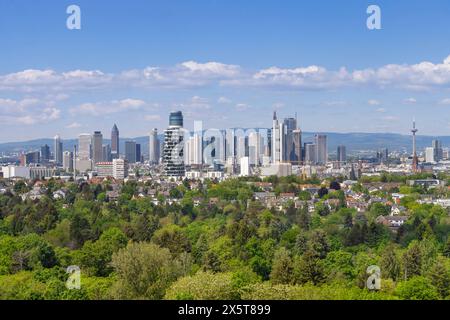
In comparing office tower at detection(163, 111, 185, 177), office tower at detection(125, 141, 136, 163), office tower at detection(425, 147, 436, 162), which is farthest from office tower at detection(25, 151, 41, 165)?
office tower at detection(425, 147, 436, 162)

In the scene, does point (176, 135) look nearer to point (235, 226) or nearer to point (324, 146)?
point (324, 146)

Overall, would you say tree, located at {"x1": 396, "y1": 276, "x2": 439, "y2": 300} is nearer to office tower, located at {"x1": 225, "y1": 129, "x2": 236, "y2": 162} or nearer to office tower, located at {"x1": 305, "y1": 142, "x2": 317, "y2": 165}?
office tower, located at {"x1": 225, "y1": 129, "x2": 236, "y2": 162}

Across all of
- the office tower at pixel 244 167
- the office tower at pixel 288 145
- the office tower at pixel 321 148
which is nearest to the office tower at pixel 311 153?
the office tower at pixel 321 148

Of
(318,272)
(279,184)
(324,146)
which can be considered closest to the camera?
(318,272)

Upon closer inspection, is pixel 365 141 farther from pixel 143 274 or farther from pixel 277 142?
pixel 143 274

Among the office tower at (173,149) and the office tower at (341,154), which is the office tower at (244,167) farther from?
the office tower at (341,154)
